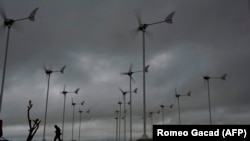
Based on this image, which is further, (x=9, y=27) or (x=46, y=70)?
(x=46, y=70)

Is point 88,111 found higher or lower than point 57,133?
higher

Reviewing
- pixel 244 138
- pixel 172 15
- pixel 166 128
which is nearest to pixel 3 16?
pixel 172 15

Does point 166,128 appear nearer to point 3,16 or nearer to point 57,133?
point 57,133

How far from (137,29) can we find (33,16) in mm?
14827

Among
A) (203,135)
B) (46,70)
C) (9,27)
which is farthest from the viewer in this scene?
(46,70)

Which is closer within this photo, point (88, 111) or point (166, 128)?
point (166, 128)

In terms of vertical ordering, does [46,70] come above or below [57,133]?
above

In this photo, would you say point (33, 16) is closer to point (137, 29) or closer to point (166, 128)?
point (137, 29)

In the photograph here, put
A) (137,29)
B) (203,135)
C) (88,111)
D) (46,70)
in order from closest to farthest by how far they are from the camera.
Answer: (203,135) < (137,29) < (46,70) < (88,111)

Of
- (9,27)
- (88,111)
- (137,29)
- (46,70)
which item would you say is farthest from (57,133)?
(88,111)

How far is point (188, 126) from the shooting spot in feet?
63.4

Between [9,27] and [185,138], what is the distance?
32.5 metres

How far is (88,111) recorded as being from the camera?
15550 centimetres

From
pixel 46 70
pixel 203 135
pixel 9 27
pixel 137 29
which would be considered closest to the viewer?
pixel 203 135
